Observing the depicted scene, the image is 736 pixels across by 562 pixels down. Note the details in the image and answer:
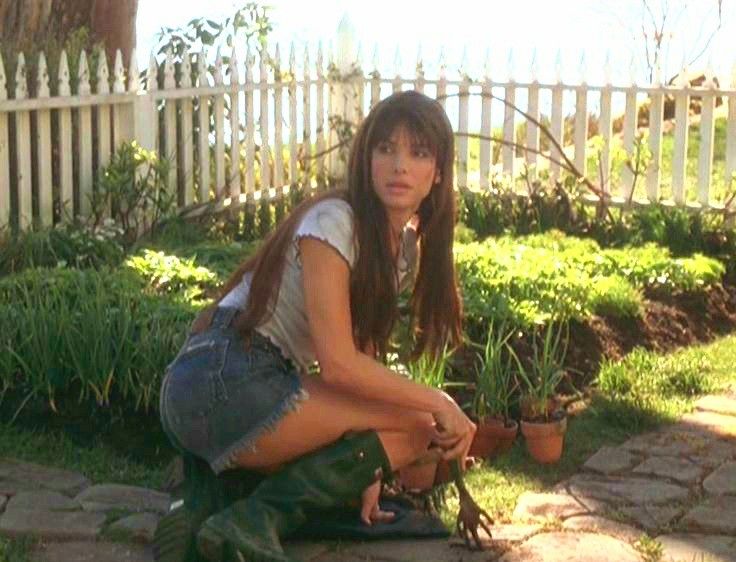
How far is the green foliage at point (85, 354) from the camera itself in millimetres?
5992

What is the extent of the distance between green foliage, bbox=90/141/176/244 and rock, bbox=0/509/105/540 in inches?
196

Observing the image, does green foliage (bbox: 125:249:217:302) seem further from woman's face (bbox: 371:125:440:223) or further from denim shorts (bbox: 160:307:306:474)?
woman's face (bbox: 371:125:440:223)

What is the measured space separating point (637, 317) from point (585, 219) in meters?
3.31

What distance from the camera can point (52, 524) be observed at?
197 inches

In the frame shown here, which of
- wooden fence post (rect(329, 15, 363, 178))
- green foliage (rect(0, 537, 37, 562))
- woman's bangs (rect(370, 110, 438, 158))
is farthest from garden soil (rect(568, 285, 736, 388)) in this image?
wooden fence post (rect(329, 15, 363, 178))

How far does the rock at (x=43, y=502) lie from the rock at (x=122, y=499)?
4 cm

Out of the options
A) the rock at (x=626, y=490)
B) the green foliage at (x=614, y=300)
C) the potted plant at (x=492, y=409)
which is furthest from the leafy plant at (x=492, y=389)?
the green foliage at (x=614, y=300)

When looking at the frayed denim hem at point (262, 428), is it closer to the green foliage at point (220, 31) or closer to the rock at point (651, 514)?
the rock at point (651, 514)

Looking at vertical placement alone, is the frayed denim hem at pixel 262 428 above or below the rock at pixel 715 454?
above

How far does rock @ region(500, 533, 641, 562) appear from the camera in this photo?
4.73 metres

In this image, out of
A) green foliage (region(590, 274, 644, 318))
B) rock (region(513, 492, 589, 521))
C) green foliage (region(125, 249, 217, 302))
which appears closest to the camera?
rock (region(513, 492, 589, 521))

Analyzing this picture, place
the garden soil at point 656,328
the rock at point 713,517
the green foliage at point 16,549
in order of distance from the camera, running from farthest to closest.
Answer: the garden soil at point 656,328, the rock at point 713,517, the green foliage at point 16,549

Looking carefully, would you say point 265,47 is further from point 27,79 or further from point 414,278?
point 414,278

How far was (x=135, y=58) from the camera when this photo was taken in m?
10.3
